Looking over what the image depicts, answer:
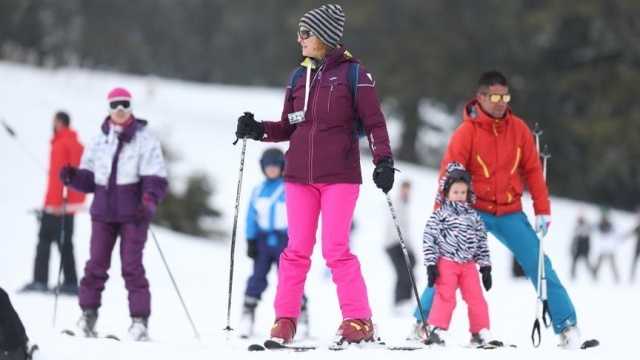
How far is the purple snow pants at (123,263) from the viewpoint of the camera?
8203mm

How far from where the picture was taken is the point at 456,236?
756 cm

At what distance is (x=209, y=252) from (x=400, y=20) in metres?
20.5

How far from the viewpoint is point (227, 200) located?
2502cm

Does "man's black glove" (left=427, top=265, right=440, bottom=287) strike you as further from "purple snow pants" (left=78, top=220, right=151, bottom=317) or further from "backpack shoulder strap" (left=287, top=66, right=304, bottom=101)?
"purple snow pants" (left=78, top=220, right=151, bottom=317)

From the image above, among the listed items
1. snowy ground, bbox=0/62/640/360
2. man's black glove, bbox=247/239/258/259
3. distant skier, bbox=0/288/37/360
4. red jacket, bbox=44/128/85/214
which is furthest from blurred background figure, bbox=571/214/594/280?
distant skier, bbox=0/288/37/360

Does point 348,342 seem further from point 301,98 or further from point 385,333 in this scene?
point 385,333

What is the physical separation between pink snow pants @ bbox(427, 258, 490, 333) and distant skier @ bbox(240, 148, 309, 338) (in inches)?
91.7

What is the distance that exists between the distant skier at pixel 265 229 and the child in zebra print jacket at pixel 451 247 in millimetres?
2361

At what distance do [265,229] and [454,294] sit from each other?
2666mm

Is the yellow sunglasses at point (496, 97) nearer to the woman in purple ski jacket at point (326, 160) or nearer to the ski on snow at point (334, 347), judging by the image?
the woman in purple ski jacket at point (326, 160)

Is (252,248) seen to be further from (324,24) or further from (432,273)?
(324,24)

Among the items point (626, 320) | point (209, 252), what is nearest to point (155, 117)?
point (209, 252)

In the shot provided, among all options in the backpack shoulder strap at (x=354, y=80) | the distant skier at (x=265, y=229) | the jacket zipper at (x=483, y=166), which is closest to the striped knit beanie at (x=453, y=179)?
the jacket zipper at (x=483, y=166)

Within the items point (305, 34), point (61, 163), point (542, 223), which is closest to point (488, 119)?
point (542, 223)
